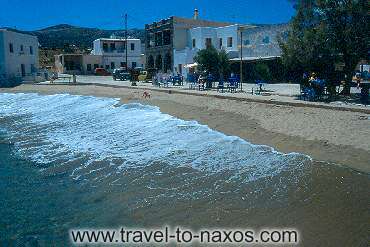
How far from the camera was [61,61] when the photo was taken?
69062 millimetres

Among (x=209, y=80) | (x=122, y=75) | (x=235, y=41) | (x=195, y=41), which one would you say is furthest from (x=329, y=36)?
(x=122, y=75)

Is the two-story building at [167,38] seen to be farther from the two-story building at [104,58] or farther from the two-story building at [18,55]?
the two-story building at [18,55]

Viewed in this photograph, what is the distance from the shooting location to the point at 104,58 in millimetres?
69438

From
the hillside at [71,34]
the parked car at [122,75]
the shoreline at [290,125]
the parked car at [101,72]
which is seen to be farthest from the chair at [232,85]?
the hillside at [71,34]

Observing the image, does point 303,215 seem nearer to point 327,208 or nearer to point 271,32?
point 327,208

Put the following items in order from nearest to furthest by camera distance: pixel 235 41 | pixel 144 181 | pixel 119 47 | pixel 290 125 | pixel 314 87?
1. pixel 144 181
2. pixel 290 125
3. pixel 314 87
4. pixel 235 41
5. pixel 119 47

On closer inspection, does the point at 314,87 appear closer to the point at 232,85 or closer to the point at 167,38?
the point at 232,85

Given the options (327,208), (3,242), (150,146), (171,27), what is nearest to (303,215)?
(327,208)

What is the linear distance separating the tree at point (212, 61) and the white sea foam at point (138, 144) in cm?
996

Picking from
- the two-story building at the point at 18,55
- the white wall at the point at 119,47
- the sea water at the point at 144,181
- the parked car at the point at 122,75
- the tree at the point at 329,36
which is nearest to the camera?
the sea water at the point at 144,181

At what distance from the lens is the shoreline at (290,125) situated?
33.7 ft

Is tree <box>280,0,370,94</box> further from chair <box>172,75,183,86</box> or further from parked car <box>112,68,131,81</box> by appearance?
parked car <box>112,68,131,81</box>

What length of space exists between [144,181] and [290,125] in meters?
6.77

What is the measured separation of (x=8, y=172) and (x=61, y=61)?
6222 centimetres
